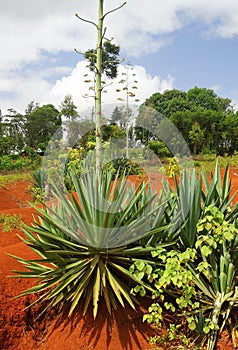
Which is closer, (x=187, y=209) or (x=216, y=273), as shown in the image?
(x=216, y=273)

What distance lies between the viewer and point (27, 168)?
20531 millimetres

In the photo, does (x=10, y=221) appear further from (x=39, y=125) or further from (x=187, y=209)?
(x=39, y=125)

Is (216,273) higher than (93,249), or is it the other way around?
(93,249)

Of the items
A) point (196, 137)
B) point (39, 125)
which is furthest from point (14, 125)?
point (196, 137)

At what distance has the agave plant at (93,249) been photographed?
11.5 ft

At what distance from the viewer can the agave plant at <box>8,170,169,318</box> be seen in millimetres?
3510

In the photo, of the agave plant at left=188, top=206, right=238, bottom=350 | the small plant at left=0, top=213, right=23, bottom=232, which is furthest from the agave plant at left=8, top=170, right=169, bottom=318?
the small plant at left=0, top=213, right=23, bottom=232

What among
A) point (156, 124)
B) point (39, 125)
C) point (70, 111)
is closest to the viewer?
point (156, 124)

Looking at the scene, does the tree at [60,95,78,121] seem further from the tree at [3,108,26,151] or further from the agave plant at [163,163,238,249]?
the tree at [3,108,26,151]

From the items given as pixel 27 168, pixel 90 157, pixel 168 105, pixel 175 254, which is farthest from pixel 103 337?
pixel 168 105


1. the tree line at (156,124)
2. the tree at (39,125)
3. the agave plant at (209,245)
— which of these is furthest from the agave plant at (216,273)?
the tree at (39,125)

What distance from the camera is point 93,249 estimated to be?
3.55 metres

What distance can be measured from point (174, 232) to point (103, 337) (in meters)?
1.15

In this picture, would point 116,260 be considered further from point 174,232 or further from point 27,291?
point 27,291
